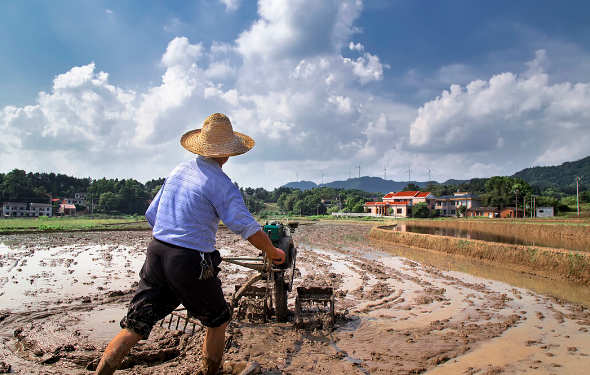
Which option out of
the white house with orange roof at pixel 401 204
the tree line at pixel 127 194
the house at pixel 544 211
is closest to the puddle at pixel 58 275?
the tree line at pixel 127 194

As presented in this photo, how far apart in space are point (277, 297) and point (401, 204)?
56.6m

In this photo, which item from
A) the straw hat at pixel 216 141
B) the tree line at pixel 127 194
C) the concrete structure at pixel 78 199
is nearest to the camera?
the straw hat at pixel 216 141

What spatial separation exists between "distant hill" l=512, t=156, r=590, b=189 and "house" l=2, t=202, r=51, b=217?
654 ft

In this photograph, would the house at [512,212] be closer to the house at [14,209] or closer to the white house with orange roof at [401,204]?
the white house with orange roof at [401,204]

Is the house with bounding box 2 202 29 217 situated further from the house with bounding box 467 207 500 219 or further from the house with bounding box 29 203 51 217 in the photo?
the house with bounding box 467 207 500 219

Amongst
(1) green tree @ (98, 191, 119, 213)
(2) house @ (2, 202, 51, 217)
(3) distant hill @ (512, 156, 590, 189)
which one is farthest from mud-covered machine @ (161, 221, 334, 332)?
(3) distant hill @ (512, 156, 590, 189)

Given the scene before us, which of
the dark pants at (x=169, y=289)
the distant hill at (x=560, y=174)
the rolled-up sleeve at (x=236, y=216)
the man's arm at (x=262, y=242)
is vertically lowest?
the dark pants at (x=169, y=289)

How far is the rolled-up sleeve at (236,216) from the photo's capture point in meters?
2.06

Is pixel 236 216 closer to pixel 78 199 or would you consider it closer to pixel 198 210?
pixel 198 210

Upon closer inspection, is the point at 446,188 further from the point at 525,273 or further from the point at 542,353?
the point at 542,353

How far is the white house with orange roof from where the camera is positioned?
57438mm

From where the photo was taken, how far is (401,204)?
189ft

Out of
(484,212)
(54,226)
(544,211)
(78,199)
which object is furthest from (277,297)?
(78,199)

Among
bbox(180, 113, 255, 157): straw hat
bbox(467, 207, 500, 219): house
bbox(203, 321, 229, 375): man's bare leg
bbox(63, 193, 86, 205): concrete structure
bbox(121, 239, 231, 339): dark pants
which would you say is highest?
bbox(63, 193, 86, 205): concrete structure
